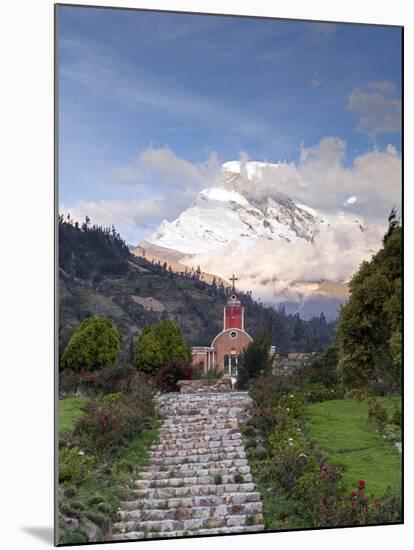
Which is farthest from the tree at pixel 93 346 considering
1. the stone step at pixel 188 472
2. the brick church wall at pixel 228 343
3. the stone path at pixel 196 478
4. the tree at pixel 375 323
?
the tree at pixel 375 323

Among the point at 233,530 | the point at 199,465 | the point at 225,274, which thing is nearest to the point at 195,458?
the point at 199,465

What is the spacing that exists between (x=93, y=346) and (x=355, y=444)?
261 cm

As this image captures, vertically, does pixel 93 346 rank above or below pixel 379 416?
above

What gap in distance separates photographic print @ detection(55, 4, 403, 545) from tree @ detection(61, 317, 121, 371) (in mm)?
17

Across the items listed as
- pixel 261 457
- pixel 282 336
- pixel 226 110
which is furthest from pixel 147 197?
pixel 261 457

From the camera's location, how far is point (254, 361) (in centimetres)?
920

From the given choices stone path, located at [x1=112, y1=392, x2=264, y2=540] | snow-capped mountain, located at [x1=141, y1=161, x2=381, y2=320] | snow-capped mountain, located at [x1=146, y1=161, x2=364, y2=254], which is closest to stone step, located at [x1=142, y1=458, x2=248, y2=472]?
stone path, located at [x1=112, y1=392, x2=264, y2=540]

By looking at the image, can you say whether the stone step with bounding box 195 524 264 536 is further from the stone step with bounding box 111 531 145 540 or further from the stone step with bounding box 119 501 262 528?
the stone step with bounding box 111 531 145 540

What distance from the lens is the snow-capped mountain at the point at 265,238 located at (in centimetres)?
908

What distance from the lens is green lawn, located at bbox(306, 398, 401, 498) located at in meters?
9.12

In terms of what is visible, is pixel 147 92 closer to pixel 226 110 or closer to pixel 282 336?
pixel 226 110

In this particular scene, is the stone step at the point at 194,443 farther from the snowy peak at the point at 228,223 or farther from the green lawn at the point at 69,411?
the snowy peak at the point at 228,223

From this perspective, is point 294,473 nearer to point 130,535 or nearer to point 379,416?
point 379,416

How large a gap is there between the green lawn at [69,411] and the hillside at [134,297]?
48 centimetres
